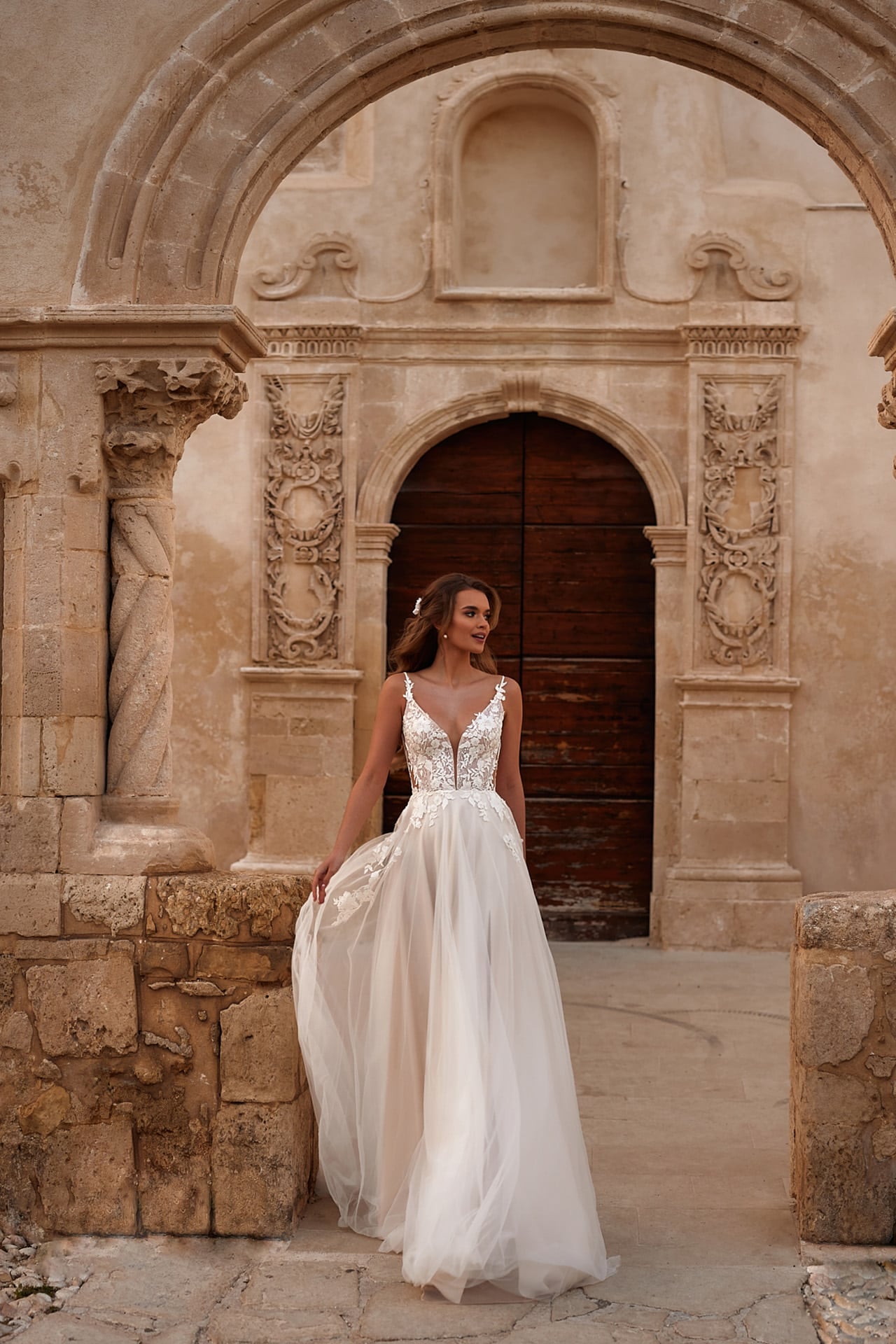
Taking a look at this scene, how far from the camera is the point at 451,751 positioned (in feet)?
13.3

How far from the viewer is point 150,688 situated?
171 inches

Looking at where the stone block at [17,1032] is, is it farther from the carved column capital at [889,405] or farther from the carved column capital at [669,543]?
the carved column capital at [669,543]

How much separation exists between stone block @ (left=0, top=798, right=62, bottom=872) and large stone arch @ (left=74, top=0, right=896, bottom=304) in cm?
146

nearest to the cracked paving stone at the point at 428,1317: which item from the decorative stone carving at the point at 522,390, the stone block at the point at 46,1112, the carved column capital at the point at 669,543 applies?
the stone block at the point at 46,1112

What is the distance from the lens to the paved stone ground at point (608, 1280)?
135 inches

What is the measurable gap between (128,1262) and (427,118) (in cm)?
733

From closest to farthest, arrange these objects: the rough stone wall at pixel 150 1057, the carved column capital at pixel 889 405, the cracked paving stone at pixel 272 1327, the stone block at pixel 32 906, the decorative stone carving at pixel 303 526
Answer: the cracked paving stone at pixel 272 1327
the rough stone wall at pixel 150 1057
the stone block at pixel 32 906
the carved column capital at pixel 889 405
the decorative stone carving at pixel 303 526

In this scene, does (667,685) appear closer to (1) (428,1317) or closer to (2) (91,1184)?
(2) (91,1184)

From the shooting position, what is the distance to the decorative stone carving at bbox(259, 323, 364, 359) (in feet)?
30.0

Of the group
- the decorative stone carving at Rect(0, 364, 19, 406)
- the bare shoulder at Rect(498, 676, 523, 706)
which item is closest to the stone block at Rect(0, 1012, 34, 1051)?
the bare shoulder at Rect(498, 676, 523, 706)

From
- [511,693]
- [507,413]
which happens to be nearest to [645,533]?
[507,413]

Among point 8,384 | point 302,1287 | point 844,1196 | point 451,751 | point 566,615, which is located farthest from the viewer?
point 566,615

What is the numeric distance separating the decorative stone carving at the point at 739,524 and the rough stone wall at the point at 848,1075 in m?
5.06

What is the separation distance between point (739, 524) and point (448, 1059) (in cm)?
592
